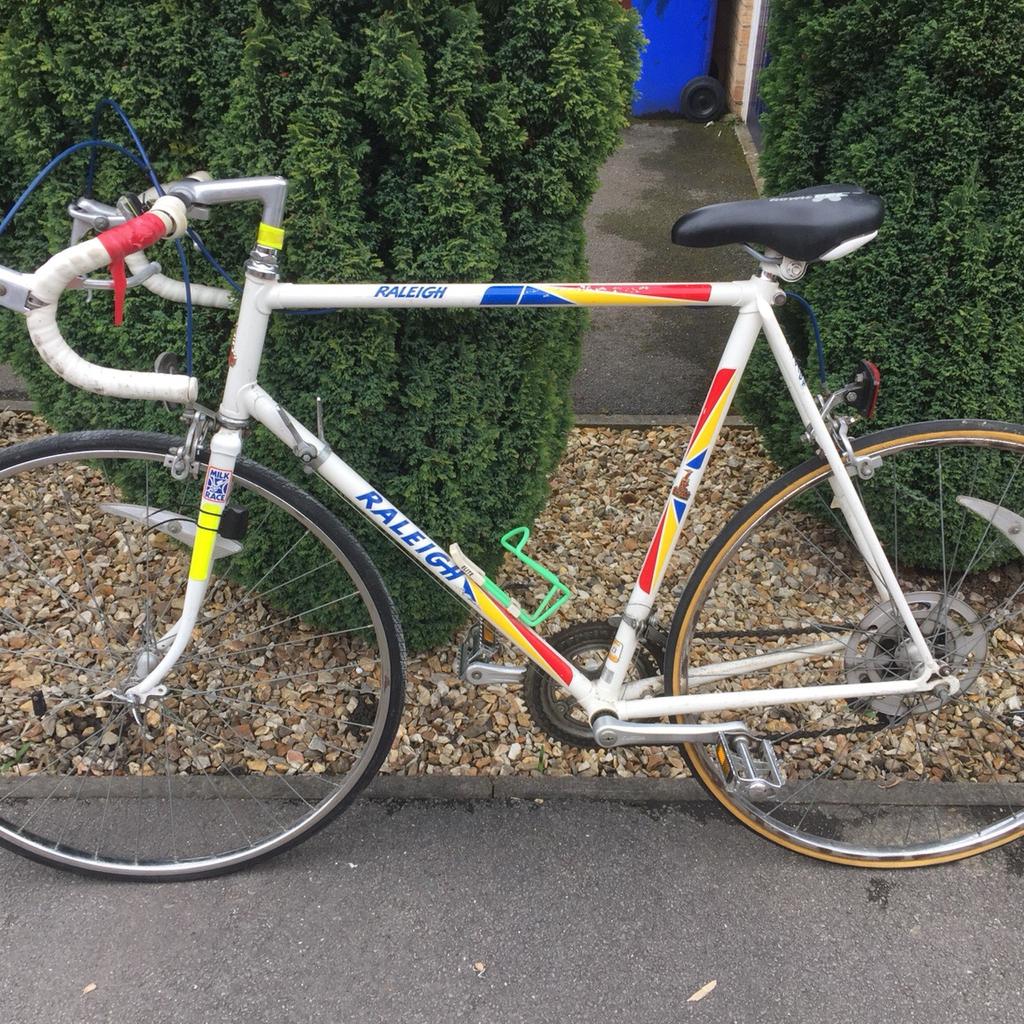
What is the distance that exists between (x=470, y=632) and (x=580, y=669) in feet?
1.01

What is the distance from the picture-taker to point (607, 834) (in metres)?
2.51

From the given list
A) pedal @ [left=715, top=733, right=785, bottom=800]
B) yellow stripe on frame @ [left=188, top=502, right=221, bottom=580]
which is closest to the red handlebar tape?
yellow stripe on frame @ [left=188, top=502, right=221, bottom=580]

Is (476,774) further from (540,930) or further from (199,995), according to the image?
(199,995)

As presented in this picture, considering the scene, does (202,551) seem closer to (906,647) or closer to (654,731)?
(654,731)

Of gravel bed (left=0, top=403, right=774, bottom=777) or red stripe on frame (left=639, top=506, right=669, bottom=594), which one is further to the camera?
gravel bed (left=0, top=403, right=774, bottom=777)

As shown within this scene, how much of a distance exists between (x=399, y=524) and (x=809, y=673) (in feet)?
5.27

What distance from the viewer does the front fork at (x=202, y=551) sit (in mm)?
1916

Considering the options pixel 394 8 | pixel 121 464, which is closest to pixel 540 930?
pixel 121 464

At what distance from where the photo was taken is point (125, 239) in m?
1.57

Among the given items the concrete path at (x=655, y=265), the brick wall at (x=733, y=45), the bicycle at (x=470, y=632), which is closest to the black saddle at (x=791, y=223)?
the bicycle at (x=470, y=632)

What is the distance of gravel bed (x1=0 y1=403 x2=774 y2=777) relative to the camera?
2717mm

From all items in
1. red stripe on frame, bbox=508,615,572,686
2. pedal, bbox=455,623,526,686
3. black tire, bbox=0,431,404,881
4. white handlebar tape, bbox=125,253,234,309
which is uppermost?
white handlebar tape, bbox=125,253,234,309

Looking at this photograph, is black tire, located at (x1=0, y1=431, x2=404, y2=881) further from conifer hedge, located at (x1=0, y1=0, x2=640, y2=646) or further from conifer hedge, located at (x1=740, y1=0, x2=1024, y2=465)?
conifer hedge, located at (x1=740, y1=0, x2=1024, y2=465)

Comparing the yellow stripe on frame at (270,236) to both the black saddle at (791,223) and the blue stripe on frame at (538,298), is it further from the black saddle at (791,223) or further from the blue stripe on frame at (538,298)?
the black saddle at (791,223)
